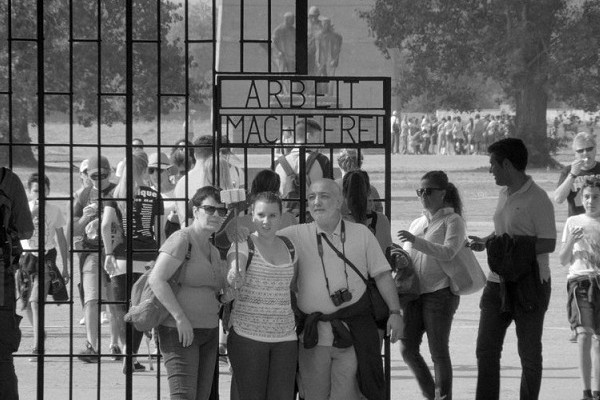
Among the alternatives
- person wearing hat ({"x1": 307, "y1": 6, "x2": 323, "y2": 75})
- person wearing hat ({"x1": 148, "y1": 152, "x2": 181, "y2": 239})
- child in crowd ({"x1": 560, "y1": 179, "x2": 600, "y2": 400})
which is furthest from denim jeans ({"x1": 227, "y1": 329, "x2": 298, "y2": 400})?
person wearing hat ({"x1": 307, "y1": 6, "x2": 323, "y2": 75})

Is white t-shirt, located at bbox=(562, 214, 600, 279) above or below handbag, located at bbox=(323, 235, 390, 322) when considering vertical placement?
above

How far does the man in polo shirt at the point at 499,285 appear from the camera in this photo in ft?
28.6

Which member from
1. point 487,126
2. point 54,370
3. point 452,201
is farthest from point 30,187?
→ point 487,126

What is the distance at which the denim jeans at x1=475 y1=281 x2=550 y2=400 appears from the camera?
8.70 m

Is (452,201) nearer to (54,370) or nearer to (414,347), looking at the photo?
(414,347)

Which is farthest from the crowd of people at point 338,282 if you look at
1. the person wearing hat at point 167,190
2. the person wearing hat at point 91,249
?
the person wearing hat at point 167,190

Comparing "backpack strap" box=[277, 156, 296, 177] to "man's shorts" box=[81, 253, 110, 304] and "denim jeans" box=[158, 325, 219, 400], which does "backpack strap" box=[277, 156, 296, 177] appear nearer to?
"man's shorts" box=[81, 253, 110, 304]

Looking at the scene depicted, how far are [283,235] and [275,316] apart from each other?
0.48 meters

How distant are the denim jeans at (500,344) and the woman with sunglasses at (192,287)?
193cm

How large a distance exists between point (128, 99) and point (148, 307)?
1293 mm

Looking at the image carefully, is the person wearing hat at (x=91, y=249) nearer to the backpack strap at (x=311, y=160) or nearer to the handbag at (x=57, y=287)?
the handbag at (x=57, y=287)

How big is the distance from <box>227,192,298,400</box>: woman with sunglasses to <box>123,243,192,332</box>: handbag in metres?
0.34

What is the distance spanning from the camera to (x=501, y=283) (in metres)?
8.77

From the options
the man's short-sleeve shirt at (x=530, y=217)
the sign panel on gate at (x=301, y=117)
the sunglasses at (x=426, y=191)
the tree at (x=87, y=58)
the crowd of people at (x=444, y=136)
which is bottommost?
the man's short-sleeve shirt at (x=530, y=217)
